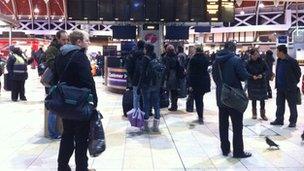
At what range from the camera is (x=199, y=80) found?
881 centimetres

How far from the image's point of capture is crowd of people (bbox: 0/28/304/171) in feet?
14.4

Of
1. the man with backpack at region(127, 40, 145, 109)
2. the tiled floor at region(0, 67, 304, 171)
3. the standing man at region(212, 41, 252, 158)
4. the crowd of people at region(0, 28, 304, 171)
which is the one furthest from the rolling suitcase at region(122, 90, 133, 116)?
the standing man at region(212, 41, 252, 158)

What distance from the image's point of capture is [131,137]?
24.1ft

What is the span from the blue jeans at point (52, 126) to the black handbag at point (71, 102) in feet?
7.91

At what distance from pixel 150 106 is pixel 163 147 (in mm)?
2033

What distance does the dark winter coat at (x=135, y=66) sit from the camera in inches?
308

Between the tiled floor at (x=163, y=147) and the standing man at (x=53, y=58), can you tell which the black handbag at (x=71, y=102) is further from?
the standing man at (x=53, y=58)

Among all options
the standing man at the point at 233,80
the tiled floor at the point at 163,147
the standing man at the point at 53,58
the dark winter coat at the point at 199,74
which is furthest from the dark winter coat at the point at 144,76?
the standing man at the point at 233,80

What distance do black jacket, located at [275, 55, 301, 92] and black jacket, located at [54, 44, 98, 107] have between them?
4.74 meters

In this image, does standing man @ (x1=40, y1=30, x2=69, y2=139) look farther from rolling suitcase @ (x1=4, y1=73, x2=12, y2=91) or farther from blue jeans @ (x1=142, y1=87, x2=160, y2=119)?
rolling suitcase @ (x1=4, y1=73, x2=12, y2=91)

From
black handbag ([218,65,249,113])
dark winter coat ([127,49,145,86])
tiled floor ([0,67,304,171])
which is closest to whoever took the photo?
tiled floor ([0,67,304,171])

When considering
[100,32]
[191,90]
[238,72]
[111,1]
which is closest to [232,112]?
[238,72]

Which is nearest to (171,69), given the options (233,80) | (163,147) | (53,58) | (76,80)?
(163,147)

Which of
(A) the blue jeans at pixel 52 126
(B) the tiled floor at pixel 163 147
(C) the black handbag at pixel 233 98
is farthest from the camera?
(A) the blue jeans at pixel 52 126
